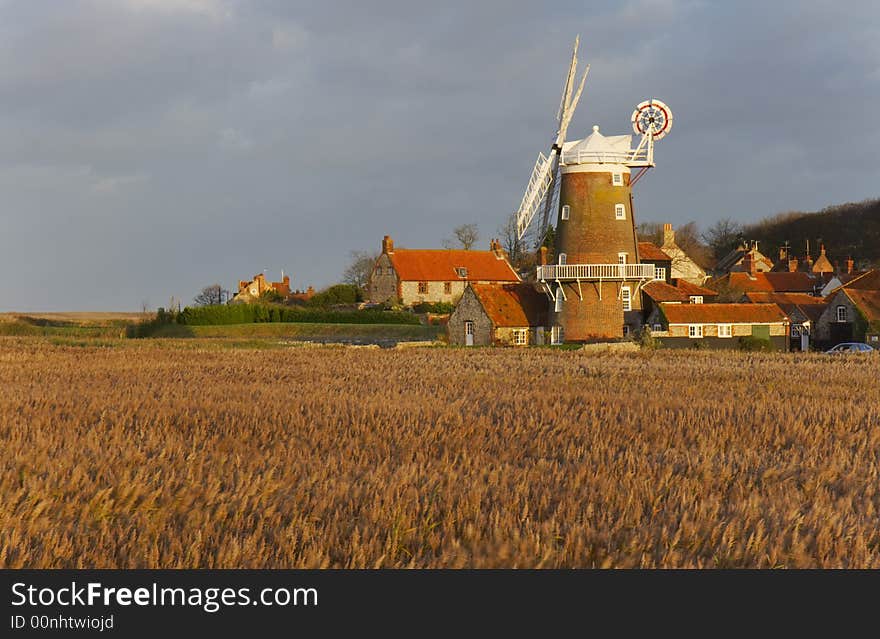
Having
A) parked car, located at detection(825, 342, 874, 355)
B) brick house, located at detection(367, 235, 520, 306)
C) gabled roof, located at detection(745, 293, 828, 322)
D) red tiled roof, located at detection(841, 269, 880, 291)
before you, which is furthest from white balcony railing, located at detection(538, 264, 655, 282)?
brick house, located at detection(367, 235, 520, 306)

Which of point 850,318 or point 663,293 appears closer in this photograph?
point 850,318

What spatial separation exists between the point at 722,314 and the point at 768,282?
35.1 meters

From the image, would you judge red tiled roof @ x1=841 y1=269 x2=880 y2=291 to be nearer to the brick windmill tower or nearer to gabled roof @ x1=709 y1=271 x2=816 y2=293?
gabled roof @ x1=709 y1=271 x2=816 y2=293

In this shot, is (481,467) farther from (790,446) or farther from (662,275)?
(662,275)

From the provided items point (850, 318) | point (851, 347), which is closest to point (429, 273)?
point (850, 318)

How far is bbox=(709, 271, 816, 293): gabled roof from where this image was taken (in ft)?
276

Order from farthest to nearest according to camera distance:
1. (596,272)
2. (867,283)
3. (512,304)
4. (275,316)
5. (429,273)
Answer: (429,273), (275,316), (867,283), (512,304), (596,272)

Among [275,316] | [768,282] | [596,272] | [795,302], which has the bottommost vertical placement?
[795,302]

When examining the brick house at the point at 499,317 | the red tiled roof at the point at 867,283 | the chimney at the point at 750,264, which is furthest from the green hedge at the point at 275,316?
the chimney at the point at 750,264

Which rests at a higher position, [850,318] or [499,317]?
[499,317]

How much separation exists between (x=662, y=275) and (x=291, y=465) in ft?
217

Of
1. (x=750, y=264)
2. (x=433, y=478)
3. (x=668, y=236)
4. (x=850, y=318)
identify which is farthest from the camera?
(x=750, y=264)

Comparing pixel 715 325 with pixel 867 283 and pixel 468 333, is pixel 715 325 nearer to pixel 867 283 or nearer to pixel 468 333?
pixel 468 333

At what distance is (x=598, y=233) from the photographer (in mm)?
52562
